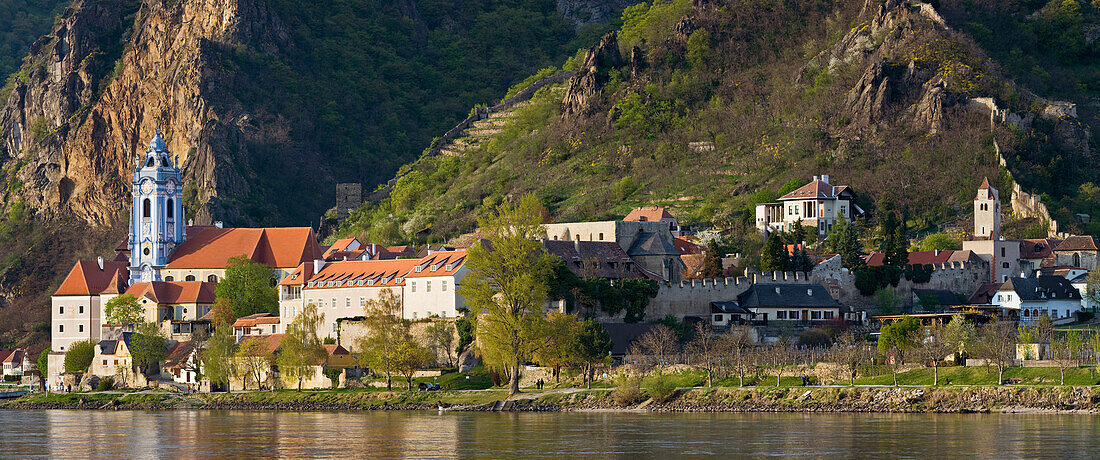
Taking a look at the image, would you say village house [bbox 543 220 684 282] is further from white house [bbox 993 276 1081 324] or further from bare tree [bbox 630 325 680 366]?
white house [bbox 993 276 1081 324]

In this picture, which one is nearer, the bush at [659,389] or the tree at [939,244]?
the bush at [659,389]

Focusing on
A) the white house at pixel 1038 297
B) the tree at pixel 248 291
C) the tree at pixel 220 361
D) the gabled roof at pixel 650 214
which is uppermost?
the gabled roof at pixel 650 214

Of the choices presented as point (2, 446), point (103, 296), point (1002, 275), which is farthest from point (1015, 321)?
point (103, 296)

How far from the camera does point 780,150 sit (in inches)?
5773

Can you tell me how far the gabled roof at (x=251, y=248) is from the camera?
14112 centimetres

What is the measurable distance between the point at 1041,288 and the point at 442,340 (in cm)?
3824

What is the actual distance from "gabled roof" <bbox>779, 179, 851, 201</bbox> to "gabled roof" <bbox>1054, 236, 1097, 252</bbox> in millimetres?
17250

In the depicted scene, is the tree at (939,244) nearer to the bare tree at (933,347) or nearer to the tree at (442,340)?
the bare tree at (933,347)

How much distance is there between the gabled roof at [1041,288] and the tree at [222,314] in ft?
175

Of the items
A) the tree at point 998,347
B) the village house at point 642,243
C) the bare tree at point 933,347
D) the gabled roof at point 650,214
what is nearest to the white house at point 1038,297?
the tree at point 998,347

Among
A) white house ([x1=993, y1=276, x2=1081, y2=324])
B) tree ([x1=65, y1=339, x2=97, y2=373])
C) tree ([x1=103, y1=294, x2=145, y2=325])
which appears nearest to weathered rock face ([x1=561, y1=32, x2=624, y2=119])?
tree ([x1=103, y1=294, x2=145, y2=325])

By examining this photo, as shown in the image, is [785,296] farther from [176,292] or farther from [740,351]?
[176,292]

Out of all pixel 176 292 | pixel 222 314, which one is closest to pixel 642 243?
pixel 222 314

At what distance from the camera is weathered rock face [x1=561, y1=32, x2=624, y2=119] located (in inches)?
6609
